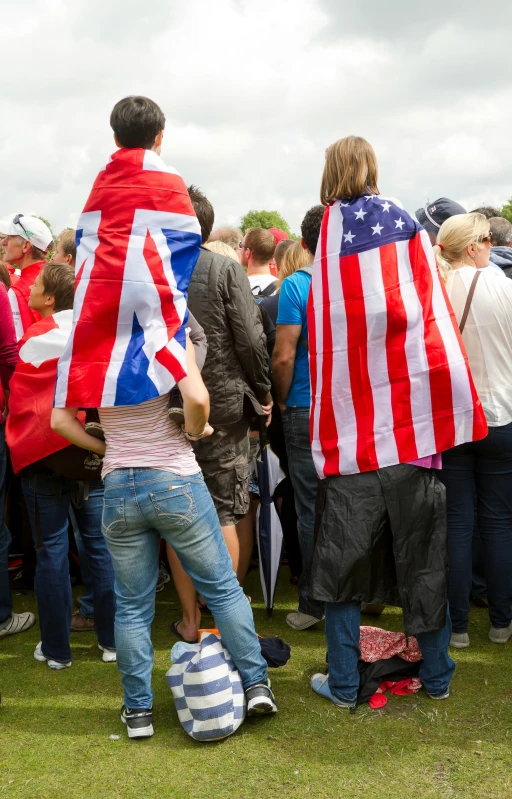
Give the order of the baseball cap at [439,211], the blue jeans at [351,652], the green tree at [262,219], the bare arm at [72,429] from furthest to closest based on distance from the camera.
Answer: the green tree at [262,219], the baseball cap at [439,211], the blue jeans at [351,652], the bare arm at [72,429]

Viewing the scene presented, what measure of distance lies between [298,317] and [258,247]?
128 cm

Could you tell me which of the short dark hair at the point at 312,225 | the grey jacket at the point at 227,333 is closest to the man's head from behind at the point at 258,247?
the short dark hair at the point at 312,225

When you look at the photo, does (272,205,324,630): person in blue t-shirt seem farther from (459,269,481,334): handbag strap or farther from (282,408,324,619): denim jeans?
(459,269,481,334): handbag strap

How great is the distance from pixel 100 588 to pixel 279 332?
1602 mm

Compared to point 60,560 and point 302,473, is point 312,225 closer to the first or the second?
point 302,473

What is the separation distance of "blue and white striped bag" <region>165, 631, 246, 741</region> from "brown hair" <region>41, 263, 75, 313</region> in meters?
1.71

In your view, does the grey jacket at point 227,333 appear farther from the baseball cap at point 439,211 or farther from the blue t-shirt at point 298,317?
the baseball cap at point 439,211

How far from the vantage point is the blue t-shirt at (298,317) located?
4.08 metres

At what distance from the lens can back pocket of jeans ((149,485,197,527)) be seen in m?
2.94

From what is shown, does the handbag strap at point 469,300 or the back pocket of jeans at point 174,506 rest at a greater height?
the handbag strap at point 469,300

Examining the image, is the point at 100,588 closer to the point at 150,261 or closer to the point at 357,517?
the point at 357,517

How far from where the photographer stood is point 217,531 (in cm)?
311

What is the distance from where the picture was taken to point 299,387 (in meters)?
4.22

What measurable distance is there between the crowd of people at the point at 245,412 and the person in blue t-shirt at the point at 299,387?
2 cm
